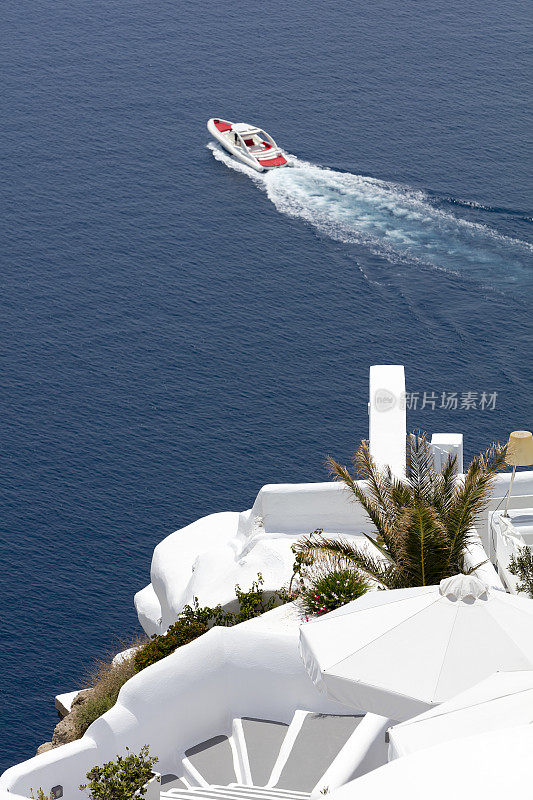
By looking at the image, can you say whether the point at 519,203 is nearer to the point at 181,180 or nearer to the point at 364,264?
the point at 364,264

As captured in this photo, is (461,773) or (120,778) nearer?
(461,773)

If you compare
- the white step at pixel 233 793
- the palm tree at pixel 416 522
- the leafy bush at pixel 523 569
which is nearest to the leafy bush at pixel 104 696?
the palm tree at pixel 416 522

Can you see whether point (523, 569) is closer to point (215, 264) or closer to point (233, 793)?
point (233, 793)

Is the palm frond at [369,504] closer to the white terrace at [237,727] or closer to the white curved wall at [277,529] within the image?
the white curved wall at [277,529]

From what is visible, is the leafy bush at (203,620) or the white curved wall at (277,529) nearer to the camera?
the leafy bush at (203,620)

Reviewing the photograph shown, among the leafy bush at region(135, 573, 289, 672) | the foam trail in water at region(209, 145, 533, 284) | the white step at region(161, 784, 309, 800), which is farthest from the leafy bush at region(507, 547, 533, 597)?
the foam trail in water at region(209, 145, 533, 284)

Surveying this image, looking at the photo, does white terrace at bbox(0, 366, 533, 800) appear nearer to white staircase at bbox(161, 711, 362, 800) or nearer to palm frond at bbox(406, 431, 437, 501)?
white staircase at bbox(161, 711, 362, 800)

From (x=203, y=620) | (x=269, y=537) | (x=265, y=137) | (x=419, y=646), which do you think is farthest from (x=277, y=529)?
(x=265, y=137)
